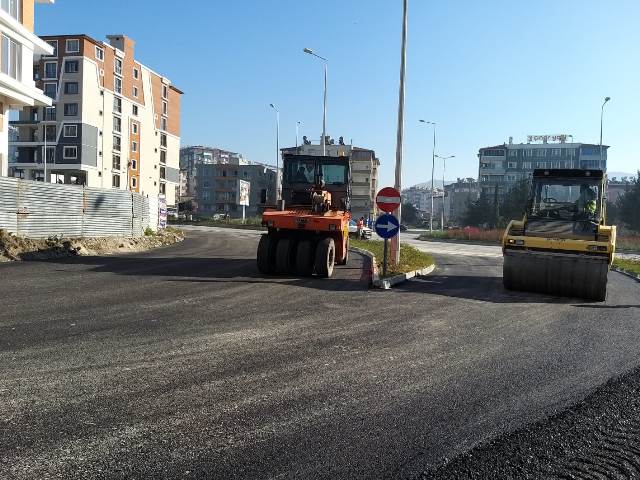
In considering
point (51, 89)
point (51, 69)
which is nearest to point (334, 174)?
point (51, 89)

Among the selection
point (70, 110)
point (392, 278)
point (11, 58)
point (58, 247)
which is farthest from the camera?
point (70, 110)

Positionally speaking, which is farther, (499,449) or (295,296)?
(295,296)

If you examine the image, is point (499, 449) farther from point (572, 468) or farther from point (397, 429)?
point (397, 429)

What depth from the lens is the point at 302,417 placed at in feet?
14.2

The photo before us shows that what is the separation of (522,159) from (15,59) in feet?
353

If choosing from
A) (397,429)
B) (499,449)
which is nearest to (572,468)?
(499,449)

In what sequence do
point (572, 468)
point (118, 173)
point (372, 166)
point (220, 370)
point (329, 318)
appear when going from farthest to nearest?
point (372, 166) → point (118, 173) → point (329, 318) → point (220, 370) → point (572, 468)

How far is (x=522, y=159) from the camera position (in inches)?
4604

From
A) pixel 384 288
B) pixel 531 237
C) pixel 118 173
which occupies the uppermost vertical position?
pixel 118 173

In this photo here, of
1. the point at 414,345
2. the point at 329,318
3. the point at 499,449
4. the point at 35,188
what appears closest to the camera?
the point at 499,449

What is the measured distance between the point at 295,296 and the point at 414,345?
3.98 m

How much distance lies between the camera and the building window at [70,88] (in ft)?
215

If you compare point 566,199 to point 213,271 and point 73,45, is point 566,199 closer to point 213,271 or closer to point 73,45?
point 213,271

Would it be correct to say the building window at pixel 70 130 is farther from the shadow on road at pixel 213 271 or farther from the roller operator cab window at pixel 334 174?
the roller operator cab window at pixel 334 174
